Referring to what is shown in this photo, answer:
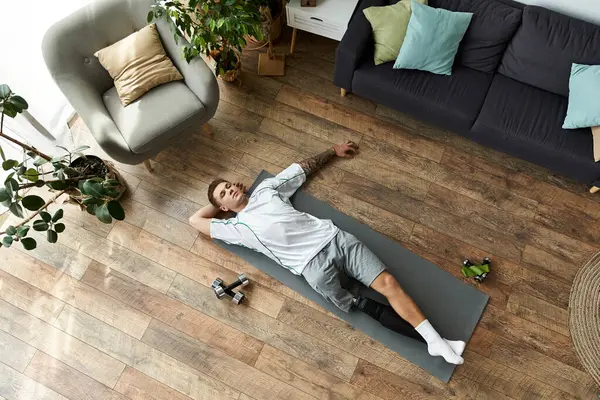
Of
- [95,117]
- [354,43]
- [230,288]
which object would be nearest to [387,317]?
[230,288]

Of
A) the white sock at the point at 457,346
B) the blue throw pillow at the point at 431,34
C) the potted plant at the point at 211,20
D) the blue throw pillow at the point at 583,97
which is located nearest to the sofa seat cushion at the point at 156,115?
the potted plant at the point at 211,20

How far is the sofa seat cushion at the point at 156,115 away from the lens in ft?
8.79

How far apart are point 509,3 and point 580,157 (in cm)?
102

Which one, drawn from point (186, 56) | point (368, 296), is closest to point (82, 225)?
point (186, 56)

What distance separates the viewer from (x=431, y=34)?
2.76m

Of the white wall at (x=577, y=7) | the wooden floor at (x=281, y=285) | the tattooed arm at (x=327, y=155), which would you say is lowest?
the wooden floor at (x=281, y=285)

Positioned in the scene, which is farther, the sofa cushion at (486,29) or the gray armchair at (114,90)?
the sofa cushion at (486,29)

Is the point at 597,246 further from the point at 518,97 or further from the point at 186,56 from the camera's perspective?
the point at 186,56

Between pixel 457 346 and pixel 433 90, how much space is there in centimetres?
148

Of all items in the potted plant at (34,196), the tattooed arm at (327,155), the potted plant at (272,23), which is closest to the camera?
the potted plant at (34,196)

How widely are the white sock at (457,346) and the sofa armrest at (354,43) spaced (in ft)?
5.48

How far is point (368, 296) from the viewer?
272cm

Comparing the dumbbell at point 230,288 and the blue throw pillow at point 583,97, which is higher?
the blue throw pillow at point 583,97

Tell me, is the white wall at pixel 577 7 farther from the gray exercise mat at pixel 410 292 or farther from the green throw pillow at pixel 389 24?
the gray exercise mat at pixel 410 292
